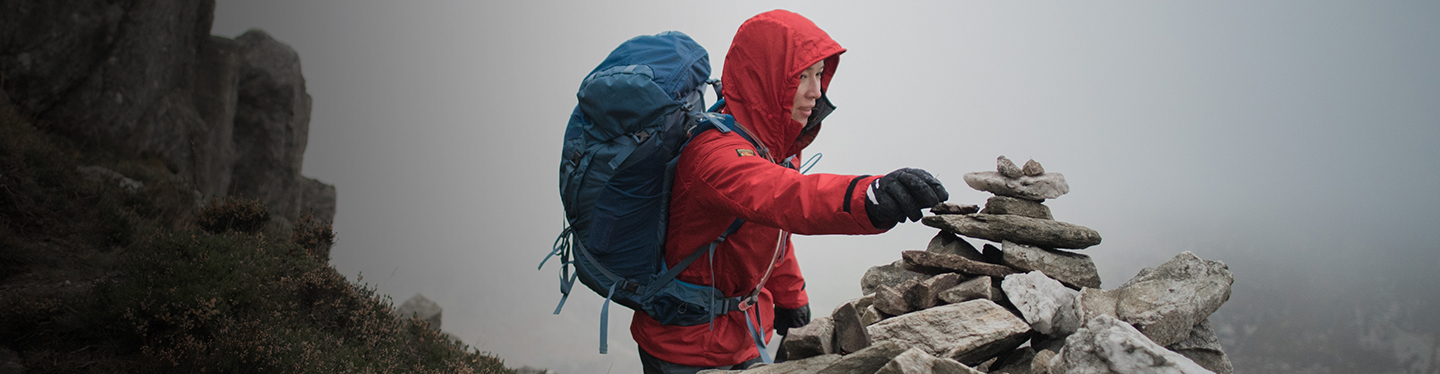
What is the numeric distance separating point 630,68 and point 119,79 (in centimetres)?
1078

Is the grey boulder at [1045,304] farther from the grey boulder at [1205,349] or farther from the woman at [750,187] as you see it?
the woman at [750,187]

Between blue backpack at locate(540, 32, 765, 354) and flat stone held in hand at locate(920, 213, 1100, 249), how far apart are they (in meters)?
1.69

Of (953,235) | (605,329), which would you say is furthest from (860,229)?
(953,235)

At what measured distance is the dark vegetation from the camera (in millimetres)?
4539

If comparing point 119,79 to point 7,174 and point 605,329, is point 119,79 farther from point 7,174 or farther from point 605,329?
point 605,329

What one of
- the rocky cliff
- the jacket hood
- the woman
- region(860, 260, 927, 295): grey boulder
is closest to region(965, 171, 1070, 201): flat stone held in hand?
region(860, 260, 927, 295): grey boulder

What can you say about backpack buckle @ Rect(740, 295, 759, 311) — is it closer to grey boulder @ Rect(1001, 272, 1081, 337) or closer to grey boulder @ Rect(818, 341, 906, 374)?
grey boulder @ Rect(818, 341, 906, 374)

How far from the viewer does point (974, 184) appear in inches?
172

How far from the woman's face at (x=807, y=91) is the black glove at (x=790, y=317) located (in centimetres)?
145

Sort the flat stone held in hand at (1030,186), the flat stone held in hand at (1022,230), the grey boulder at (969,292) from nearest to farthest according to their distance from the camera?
the grey boulder at (969,292)
the flat stone held in hand at (1022,230)
the flat stone held in hand at (1030,186)

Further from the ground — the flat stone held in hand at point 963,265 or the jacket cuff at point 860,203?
the jacket cuff at point 860,203

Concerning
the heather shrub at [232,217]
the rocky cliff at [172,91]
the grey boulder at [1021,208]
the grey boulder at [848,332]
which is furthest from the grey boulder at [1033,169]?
the rocky cliff at [172,91]

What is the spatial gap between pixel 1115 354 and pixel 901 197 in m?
0.99

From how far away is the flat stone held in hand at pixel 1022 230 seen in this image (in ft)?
12.7
